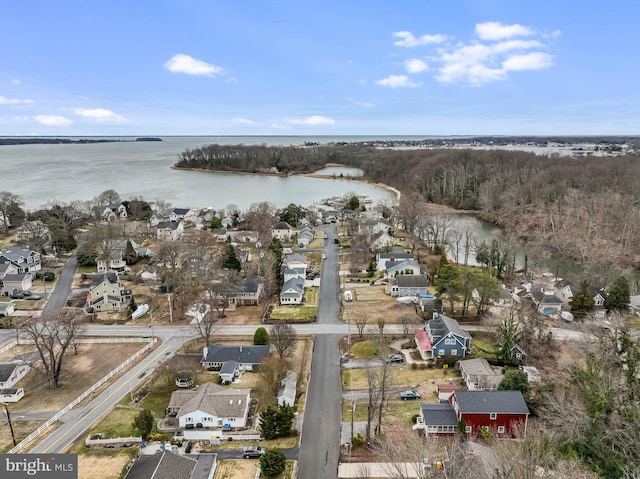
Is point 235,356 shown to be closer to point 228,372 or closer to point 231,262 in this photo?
point 228,372

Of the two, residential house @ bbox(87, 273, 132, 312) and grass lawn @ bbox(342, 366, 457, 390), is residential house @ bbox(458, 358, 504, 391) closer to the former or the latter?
grass lawn @ bbox(342, 366, 457, 390)

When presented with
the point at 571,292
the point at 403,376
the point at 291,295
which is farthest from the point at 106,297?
the point at 571,292

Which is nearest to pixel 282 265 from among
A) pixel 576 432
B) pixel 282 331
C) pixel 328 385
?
pixel 282 331

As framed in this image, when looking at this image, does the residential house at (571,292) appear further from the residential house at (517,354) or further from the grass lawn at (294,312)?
the grass lawn at (294,312)

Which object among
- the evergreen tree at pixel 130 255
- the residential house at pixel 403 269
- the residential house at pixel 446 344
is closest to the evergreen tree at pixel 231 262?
the evergreen tree at pixel 130 255

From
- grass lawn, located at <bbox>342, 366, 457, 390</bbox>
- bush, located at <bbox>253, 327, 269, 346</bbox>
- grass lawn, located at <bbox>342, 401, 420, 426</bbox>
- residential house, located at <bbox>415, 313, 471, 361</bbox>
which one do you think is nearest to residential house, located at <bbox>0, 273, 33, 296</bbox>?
bush, located at <bbox>253, 327, 269, 346</bbox>
